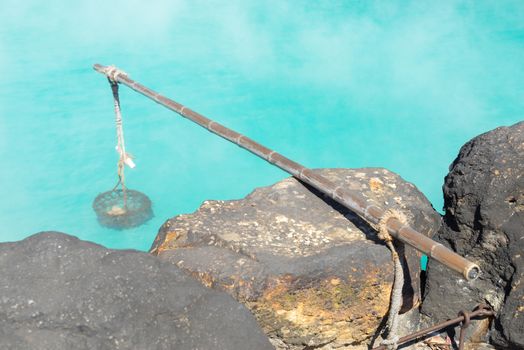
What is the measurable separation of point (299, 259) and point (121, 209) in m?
4.32

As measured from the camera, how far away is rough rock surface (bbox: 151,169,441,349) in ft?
8.21

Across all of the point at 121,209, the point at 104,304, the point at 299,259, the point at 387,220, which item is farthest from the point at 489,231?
the point at 121,209

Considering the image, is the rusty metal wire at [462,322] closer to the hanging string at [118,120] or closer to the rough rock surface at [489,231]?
the rough rock surface at [489,231]

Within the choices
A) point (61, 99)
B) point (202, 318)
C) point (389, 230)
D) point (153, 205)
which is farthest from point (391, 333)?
point (61, 99)

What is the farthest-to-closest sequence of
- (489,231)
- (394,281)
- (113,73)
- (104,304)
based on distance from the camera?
(113,73) < (489,231) < (394,281) < (104,304)

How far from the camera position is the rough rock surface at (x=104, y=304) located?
1.86 metres

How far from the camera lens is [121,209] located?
21.4 ft

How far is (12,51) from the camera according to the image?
1014 centimetres

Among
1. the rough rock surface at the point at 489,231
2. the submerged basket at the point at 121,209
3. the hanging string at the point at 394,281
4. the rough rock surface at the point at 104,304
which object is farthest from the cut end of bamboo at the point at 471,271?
the submerged basket at the point at 121,209

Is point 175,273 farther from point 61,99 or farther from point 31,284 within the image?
point 61,99

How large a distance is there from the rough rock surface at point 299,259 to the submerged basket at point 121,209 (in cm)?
348

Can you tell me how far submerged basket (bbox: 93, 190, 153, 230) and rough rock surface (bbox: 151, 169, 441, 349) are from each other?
137 inches

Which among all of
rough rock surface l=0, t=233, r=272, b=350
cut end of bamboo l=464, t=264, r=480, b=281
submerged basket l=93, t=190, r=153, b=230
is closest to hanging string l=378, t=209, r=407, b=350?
cut end of bamboo l=464, t=264, r=480, b=281

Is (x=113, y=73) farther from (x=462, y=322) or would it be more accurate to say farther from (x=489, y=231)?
(x=462, y=322)
